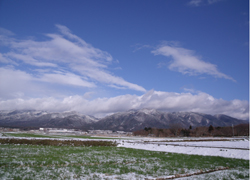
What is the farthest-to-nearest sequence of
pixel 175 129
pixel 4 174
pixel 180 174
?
1. pixel 175 129
2. pixel 180 174
3. pixel 4 174

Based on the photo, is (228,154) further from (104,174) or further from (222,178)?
(104,174)

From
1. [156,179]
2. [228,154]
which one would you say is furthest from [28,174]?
[228,154]

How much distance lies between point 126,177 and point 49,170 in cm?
616

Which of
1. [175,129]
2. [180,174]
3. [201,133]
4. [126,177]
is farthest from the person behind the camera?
[175,129]

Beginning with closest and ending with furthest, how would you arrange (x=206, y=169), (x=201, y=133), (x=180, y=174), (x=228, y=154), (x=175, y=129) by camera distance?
(x=180, y=174) < (x=206, y=169) < (x=228, y=154) < (x=201, y=133) < (x=175, y=129)

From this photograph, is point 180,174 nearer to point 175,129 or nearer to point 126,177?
point 126,177

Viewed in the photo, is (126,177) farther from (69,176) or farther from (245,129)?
(245,129)

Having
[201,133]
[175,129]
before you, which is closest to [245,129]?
[201,133]

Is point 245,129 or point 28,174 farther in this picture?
point 245,129

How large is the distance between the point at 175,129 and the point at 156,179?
157390 mm

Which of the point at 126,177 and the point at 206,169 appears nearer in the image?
the point at 126,177

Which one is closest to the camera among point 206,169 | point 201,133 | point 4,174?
point 4,174

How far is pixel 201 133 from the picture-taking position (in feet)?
483

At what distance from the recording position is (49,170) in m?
14.5
